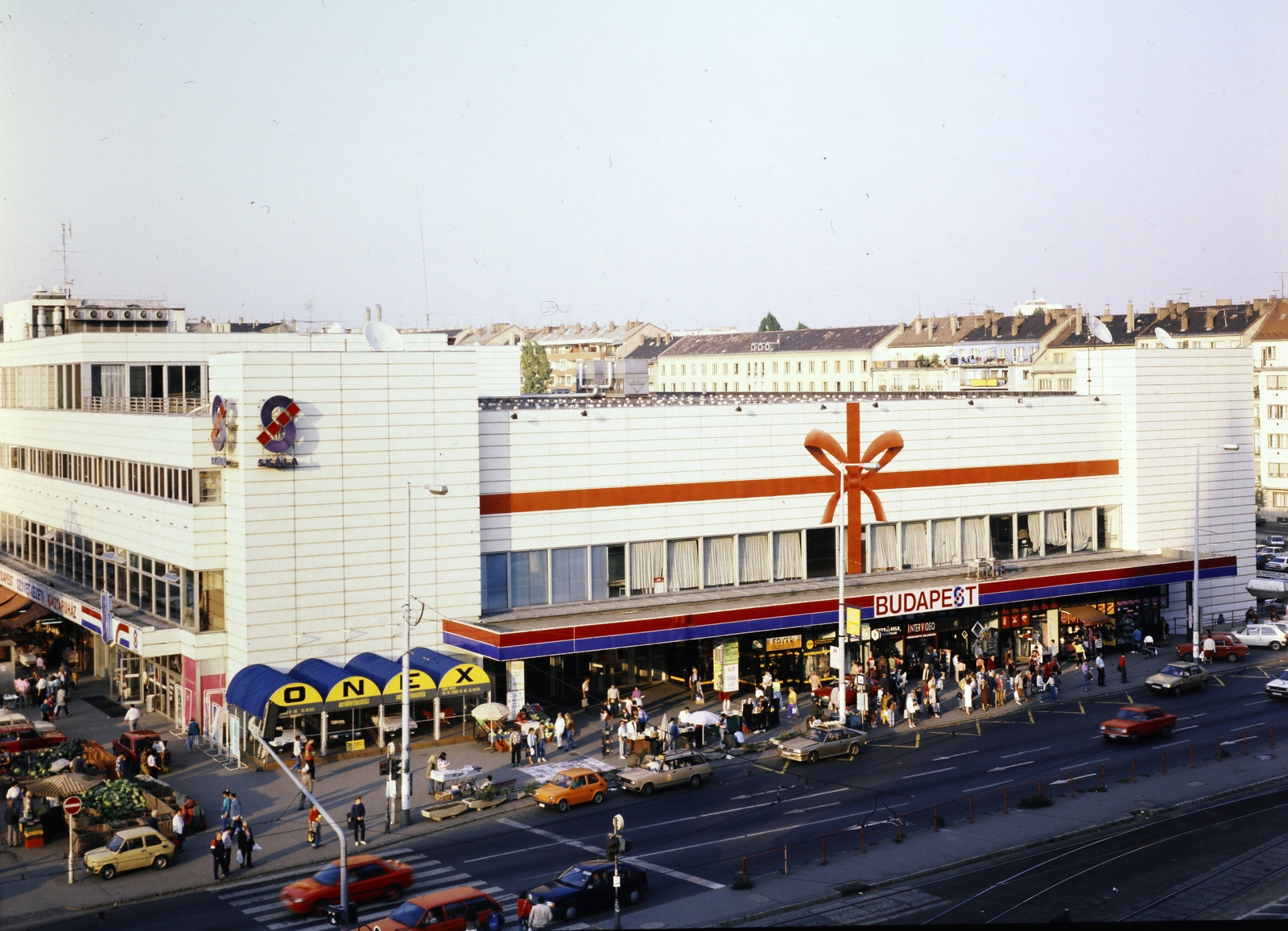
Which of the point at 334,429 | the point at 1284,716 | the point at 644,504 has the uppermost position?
the point at 334,429

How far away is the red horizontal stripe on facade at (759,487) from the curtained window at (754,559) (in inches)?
80.3

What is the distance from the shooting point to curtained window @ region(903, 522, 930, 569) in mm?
66000

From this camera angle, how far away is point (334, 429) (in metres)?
51.9

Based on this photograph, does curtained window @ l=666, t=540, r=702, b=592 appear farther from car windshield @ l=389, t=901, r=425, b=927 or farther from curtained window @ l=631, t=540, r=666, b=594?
car windshield @ l=389, t=901, r=425, b=927

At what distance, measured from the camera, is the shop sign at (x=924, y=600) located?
59.5 metres

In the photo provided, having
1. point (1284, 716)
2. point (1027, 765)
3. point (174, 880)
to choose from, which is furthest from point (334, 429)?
point (1284, 716)

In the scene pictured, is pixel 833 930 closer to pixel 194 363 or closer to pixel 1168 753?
pixel 1168 753

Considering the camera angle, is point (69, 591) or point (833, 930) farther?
point (69, 591)

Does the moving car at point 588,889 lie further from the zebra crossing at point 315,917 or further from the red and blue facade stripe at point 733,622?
the red and blue facade stripe at point 733,622

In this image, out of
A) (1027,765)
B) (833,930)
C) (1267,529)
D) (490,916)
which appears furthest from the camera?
(1267,529)

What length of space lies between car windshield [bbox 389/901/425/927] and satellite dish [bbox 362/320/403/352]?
94.5 feet

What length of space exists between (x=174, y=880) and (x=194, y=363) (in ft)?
112

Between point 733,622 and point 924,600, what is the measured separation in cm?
959

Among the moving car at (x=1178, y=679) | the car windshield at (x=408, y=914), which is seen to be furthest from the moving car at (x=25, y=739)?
the moving car at (x=1178, y=679)
